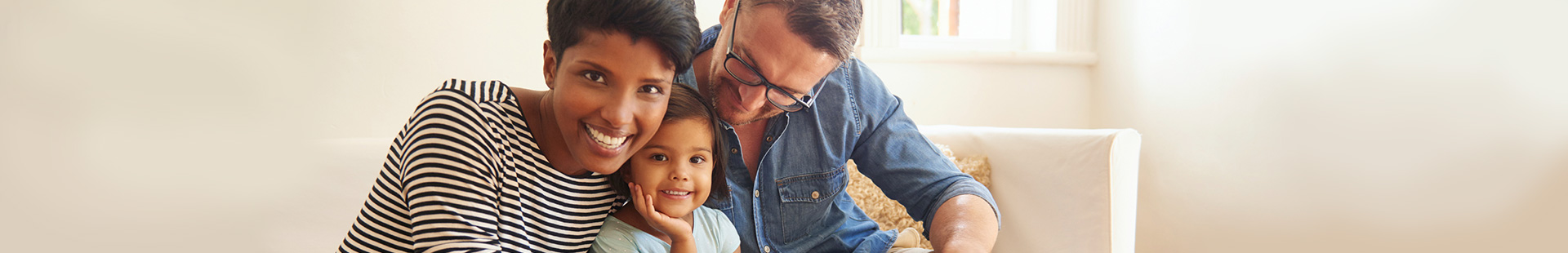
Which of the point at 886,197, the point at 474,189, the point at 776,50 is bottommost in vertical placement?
the point at 886,197

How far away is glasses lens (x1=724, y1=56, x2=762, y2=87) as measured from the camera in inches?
31.7

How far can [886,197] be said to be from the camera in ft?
3.99

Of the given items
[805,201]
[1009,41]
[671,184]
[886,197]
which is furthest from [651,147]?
[1009,41]

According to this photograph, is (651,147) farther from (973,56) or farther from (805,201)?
(973,56)

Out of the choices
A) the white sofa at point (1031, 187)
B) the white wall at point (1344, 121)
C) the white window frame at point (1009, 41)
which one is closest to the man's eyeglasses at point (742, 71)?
the white sofa at point (1031, 187)

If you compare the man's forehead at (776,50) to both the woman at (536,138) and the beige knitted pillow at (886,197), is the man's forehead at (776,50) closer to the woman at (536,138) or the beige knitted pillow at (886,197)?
the woman at (536,138)

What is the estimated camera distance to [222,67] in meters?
0.84

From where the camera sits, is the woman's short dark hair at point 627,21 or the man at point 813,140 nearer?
the woman's short dark hair at point 627,21

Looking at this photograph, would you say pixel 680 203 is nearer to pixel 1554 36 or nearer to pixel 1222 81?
pixel 1554 36

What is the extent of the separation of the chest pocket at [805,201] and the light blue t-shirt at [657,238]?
0.09 metres

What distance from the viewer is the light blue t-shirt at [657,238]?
793 mm

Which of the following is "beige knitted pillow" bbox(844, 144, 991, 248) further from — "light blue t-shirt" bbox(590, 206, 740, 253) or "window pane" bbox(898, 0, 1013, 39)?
"window pane" bbox(898, 0, 1013, 39)

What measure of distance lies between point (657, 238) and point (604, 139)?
129mm

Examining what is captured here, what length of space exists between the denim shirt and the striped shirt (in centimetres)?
15
